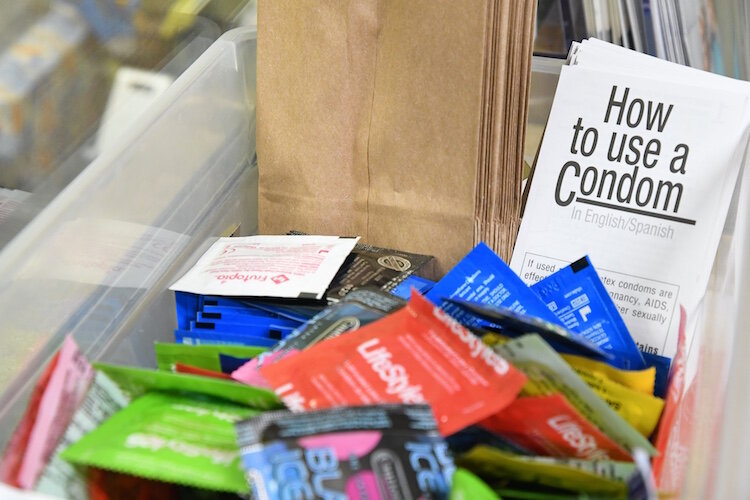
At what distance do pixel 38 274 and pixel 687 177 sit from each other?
0.67 meters

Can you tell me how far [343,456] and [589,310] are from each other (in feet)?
1.15

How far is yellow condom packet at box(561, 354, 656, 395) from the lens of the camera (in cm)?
67

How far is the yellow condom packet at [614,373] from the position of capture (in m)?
0.67

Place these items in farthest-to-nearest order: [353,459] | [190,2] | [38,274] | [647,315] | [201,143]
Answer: [190,2] < [201,143] < [647,315] < [38,274] < [353,459]

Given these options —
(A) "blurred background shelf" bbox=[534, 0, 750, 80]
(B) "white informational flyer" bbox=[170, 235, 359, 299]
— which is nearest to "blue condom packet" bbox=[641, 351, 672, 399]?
(B) "white informational flyer" bbox=[170, 235, 359, 299]

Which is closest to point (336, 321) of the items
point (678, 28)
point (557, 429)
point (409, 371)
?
point (409, 371)

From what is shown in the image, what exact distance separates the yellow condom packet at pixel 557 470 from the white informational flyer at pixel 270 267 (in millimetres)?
263

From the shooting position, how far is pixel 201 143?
0.97m

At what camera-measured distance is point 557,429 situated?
589 mm

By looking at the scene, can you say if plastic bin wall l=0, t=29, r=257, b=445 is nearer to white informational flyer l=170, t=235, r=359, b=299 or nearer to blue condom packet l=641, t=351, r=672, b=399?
white informational flyer l=170, t=235, r=359, b=299

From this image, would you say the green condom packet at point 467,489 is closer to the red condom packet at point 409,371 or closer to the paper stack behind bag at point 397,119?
the red condom packet at point 409,371

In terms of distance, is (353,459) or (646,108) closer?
(353,459)

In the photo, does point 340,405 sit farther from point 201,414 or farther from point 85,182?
point 85,182

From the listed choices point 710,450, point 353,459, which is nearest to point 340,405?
point 353,459
